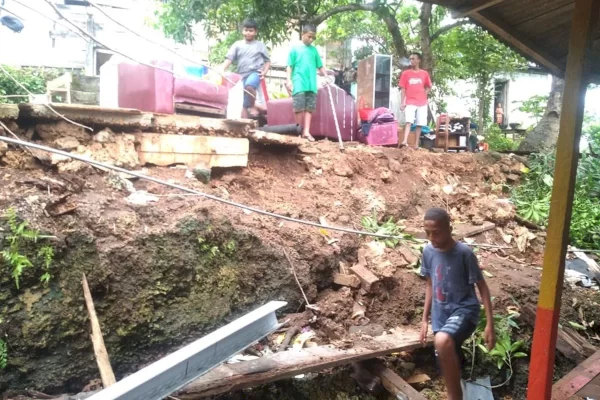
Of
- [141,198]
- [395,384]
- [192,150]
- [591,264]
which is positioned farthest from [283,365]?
[591,264]

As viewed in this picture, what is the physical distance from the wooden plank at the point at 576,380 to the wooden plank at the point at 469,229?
8.02 ft

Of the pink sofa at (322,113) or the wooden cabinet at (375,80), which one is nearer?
the pink sofa at (322,113)

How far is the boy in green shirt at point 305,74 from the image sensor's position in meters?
7.20

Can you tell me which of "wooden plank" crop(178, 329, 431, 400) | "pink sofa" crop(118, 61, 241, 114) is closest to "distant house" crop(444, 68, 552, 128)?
"pink sofa" crop(118, 61, 241, 114)

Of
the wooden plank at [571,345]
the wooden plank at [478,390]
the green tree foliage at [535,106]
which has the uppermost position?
the green tree foliage at [535,106]

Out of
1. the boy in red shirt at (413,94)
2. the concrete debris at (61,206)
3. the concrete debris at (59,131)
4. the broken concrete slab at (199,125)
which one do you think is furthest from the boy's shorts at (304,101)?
the concrete debris at (61,206)

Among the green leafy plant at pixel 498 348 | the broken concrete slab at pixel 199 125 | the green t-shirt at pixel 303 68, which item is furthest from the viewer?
the green t-shirt at pixel 303 68

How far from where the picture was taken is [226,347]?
3070 mm

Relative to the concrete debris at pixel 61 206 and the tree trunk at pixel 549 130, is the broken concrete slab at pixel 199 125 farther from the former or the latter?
the tree trunk at pixel 549 130

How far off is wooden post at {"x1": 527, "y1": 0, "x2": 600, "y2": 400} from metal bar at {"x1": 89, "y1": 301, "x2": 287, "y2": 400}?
176 cm

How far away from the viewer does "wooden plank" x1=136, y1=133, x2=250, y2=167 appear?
5.03 meters

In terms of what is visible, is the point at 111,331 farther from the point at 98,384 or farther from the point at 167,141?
the point at 167,141

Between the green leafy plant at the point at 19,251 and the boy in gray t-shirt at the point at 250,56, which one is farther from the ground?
the boy in gray t-shirt at the point at 250,56

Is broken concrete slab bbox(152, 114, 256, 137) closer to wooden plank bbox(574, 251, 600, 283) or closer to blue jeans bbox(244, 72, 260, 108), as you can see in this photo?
blue jeans bbox(244, 72, 260, 108)
